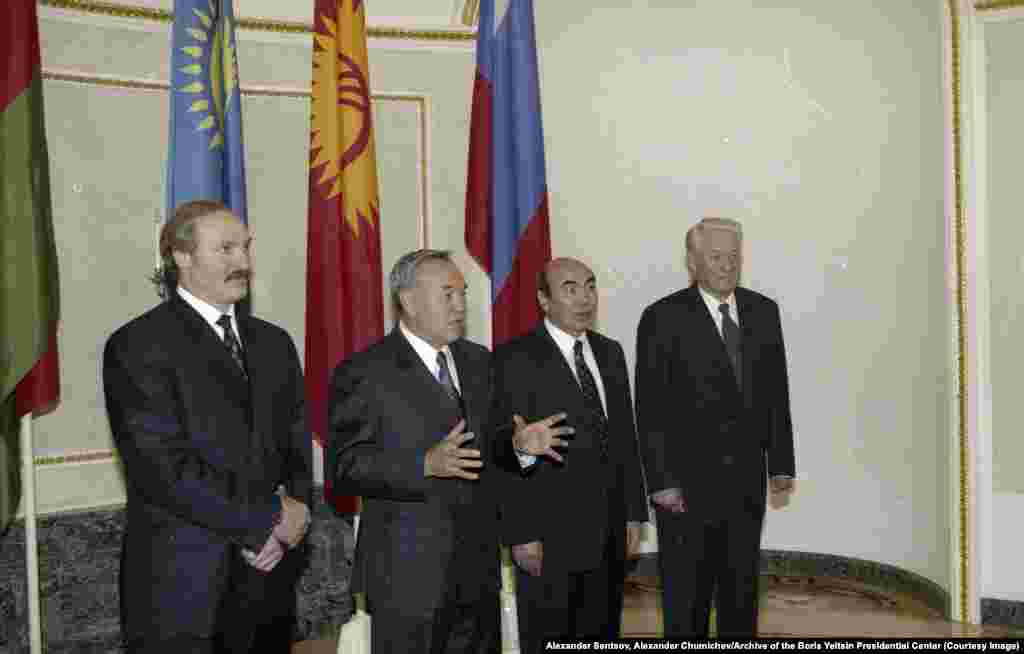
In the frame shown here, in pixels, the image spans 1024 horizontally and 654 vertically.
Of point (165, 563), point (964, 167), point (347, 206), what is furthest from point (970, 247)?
point (165, 563)

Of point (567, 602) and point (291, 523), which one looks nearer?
point (291, 523)

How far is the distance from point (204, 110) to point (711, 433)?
2114 millimetres

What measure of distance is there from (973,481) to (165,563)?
376 centimetres

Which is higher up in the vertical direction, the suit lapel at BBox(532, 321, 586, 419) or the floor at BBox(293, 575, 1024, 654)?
the suit lapel at BBox(532, 321, 586, 419)

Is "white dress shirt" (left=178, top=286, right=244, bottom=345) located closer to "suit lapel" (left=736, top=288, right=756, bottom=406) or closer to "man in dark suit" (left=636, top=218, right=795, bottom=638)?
"man in dark suit" (left=636, top=218, right=795, bottom=638)

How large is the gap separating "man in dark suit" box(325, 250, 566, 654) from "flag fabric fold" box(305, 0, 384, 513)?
1.33 m

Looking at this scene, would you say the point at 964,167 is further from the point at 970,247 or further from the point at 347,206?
the point at 347,206

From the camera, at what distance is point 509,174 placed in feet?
14.7

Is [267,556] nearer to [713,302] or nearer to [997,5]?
[713,302]

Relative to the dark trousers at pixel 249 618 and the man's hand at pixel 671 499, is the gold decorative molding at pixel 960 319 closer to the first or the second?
the man's hand at pixel 671 499

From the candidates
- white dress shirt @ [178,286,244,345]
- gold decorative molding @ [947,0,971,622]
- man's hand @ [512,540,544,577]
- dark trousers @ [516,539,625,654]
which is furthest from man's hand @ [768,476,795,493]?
white dress shirt @ [178,286,244,345]

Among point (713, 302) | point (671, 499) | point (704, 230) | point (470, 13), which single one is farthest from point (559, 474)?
point (470, 13)

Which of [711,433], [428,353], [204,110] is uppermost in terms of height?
[204,110]

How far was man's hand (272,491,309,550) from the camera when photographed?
2611 millimetres
